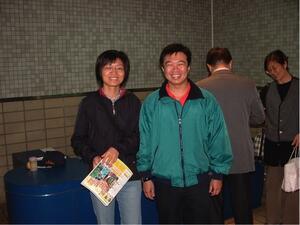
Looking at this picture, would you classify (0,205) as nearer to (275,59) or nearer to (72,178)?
(72,178)

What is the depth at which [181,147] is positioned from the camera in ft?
6.51

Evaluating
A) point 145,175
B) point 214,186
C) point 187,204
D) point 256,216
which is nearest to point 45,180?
point 145,175

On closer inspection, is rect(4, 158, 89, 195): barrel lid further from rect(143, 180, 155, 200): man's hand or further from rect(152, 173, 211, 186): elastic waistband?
rect(152, 173, 211, 186): elastic waistband

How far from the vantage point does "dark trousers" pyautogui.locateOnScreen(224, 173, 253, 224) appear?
2.58 meters

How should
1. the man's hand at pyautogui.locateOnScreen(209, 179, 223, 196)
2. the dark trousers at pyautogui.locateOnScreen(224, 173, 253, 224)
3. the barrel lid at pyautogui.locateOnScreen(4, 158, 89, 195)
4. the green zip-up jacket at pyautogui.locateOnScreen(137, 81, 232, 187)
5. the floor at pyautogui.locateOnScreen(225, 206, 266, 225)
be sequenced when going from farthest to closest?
the floor at pyautogui.locateOnScreen(225, 206, 266, 225) < the dark trousers at pyautogui.locateOnScreen(224, 173, 253, 224) < the barrel lid at pyautogui.locateOnScreen(4, 158, 89, 195) < the man's hand at pyautogui.locateOnScreen(209, 179, 223, 196) < the green zip-up jacket at pyautogui.locateOnScreen(137, 81, 232, 187)

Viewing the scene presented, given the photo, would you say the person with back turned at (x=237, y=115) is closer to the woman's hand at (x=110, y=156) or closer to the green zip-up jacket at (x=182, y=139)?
the green zip-up jacket at (x=182, y=139)

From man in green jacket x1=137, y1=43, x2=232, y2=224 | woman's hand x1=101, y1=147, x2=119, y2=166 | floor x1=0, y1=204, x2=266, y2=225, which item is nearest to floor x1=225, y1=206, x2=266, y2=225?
floor x1=0, y1=204, x2=266, y2=225

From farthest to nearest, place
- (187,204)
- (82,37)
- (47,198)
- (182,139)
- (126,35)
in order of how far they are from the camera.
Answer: (126,35), (82,37), (47,198), (187,204), (182,139)

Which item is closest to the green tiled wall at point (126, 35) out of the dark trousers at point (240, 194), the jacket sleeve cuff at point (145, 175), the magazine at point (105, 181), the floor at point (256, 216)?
the floor at point (256, 216)

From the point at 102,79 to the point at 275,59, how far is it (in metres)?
1.54

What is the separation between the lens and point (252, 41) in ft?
14.5

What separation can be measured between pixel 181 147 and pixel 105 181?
1.61 feet

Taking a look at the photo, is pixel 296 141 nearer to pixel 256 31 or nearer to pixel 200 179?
pixel 200 179

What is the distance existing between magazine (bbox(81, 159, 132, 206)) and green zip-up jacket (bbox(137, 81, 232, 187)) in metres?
0.14
